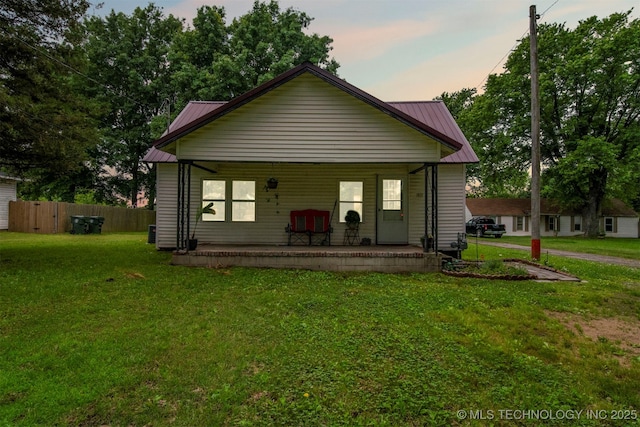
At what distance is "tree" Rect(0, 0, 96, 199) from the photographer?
812cm

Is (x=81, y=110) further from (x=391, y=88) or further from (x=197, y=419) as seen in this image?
(x=391, y=88)

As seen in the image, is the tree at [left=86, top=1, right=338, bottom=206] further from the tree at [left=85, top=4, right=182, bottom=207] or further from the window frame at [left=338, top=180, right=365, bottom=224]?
the window frame at [left=338, top=180, right=365, bottom=224]

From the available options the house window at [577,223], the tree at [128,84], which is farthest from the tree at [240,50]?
the house window at [577,223]

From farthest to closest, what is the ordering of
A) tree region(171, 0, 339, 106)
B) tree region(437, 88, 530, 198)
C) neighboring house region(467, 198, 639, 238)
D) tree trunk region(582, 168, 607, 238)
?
neighboring house region(467, 198, 639, 238)
tree region(437, 88, 530, 198)
tree trunk region(582, 168, 607, 238)
tree region(171, 0, 339, 106)

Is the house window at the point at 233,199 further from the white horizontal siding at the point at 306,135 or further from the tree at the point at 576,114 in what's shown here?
the tree at the point at 576,114

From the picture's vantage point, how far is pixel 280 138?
7.97m

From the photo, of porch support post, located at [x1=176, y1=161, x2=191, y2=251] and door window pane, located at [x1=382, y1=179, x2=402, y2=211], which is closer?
porch support post, located at [x1=176, y1=161, x2=191, y2=251]

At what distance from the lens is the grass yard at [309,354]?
2.60 metres

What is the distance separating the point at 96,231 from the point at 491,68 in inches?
827

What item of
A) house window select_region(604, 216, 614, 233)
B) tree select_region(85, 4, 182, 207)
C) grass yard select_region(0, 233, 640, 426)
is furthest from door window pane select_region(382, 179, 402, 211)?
house window select_region(604, 216, 614, 233)

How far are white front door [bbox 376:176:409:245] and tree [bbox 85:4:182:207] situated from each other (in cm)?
2098

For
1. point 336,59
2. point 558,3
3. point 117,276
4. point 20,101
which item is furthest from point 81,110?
point 336,59

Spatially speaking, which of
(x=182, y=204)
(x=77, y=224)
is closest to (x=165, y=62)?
(x=77, y=224)

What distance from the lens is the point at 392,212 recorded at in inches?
401
